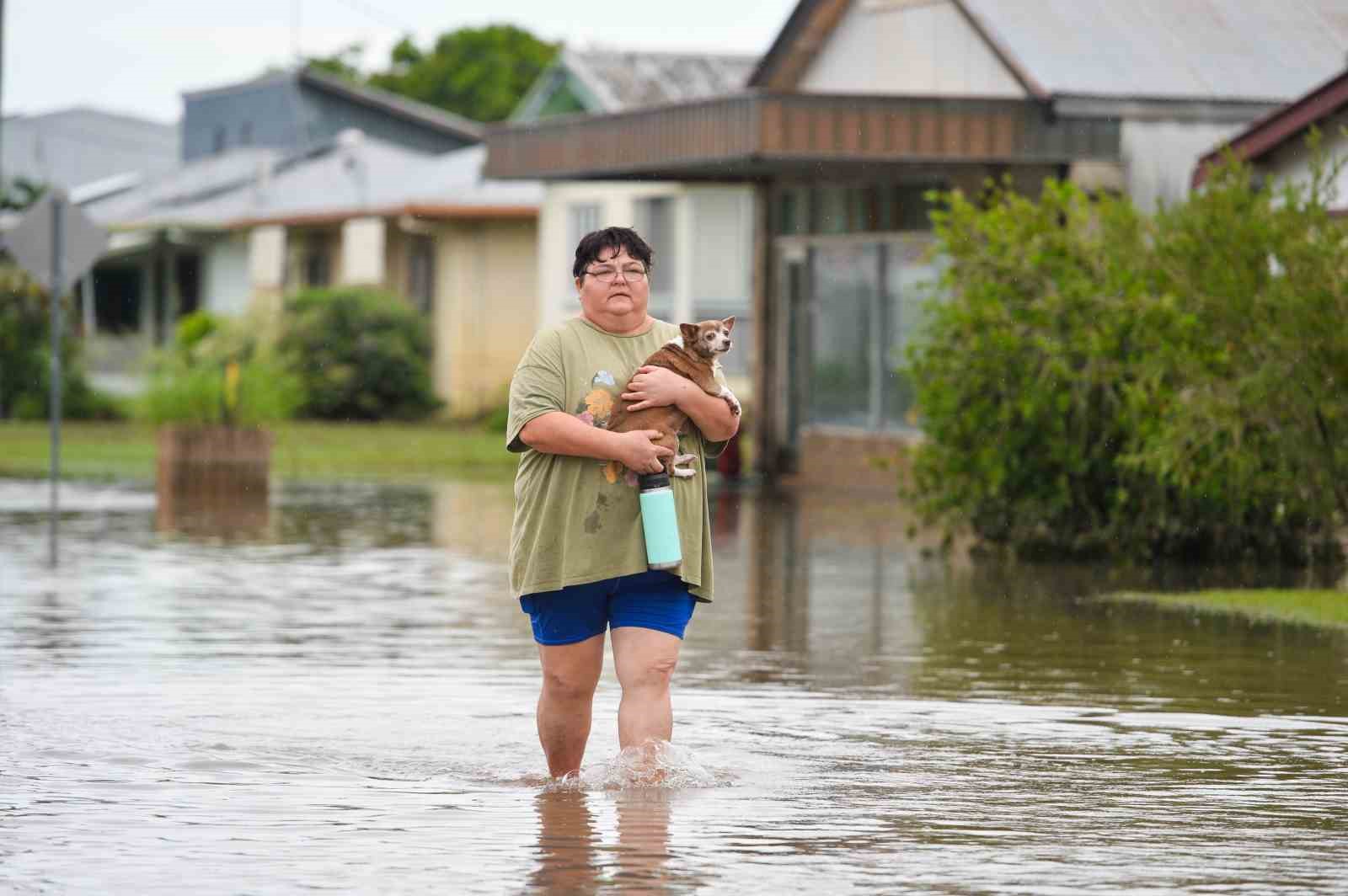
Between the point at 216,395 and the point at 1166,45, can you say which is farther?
the point at 216,395

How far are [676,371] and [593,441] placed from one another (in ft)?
1.20

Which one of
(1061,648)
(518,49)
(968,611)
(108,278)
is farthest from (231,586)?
(518,49)

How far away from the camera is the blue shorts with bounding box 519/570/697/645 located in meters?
8.12

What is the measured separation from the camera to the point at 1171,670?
1216 centimetres

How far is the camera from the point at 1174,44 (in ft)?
85.5

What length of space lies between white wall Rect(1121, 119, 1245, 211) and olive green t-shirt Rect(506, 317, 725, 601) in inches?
684

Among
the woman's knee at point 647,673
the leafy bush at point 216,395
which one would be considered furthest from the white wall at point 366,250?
the woman's knee at point 647,673

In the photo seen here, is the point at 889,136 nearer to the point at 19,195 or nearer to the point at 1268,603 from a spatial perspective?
the point at 1268,603

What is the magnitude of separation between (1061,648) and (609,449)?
18.7 ft

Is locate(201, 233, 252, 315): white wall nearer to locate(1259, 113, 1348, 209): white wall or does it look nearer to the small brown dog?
locate(1259, 113, 1348, 209): white wall

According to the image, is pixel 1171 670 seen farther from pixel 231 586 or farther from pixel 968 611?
pixel 231 586

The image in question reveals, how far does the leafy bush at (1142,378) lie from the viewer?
627 inches

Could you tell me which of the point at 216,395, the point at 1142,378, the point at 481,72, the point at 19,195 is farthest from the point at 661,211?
the point at 481,72

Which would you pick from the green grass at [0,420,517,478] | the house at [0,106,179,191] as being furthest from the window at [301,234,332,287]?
the house at [0,106,179,191]
